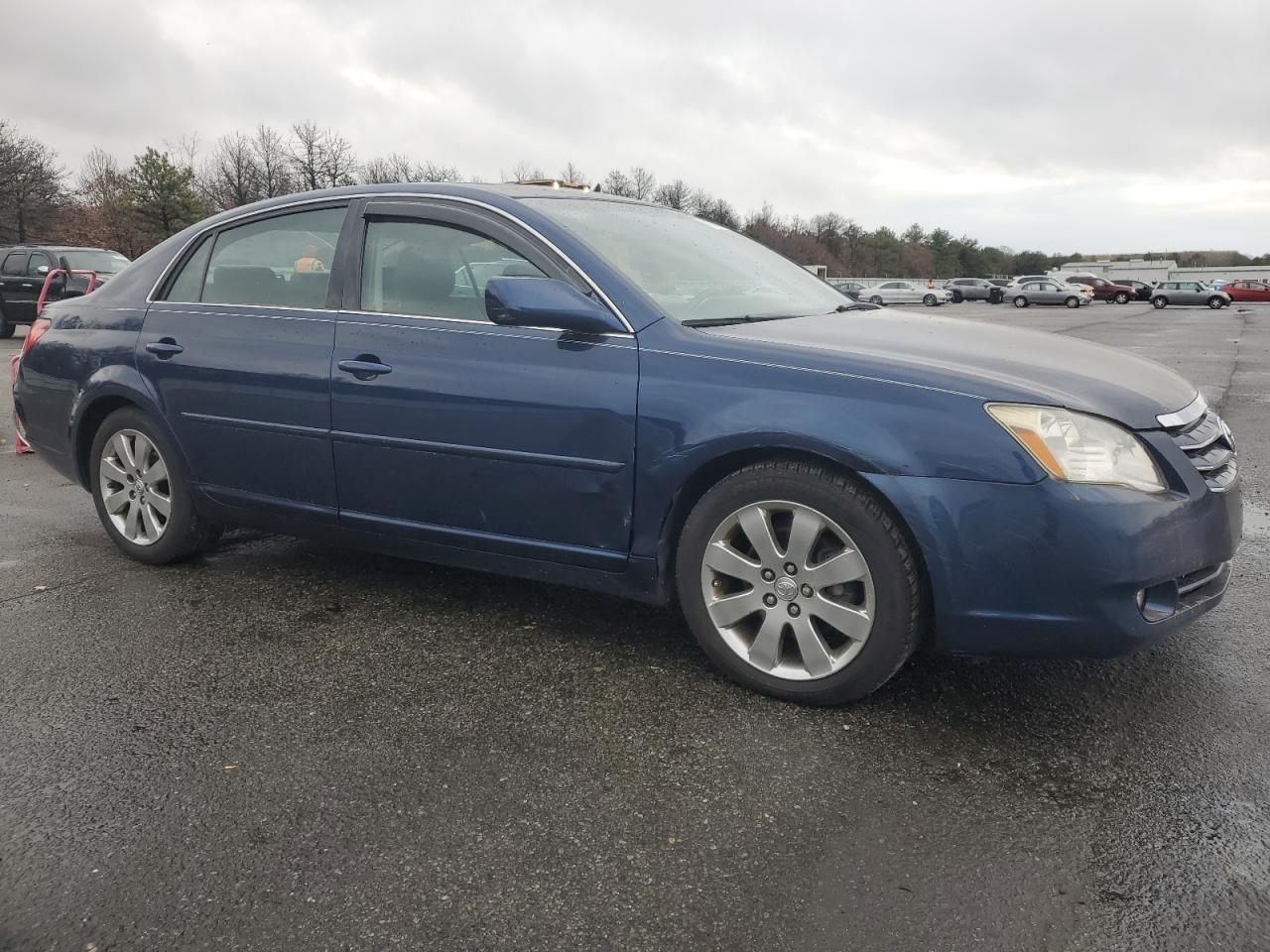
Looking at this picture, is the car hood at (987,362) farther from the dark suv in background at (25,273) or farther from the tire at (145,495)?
the dark suv in background at (25,273)

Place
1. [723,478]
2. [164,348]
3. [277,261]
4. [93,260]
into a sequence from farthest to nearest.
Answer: [93,260], [164,348], [277,261], [723,478]

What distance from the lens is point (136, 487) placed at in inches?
180

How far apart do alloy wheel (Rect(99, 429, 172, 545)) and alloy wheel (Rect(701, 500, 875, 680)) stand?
2634 millimetres

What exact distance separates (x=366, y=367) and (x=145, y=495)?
1.54 meters

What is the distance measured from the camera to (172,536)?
445 cm

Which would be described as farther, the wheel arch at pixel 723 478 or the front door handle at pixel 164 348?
the front door handle at pixel 164 348

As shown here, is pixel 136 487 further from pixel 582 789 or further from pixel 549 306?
pixel 582 789

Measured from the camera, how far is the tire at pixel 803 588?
2.87m

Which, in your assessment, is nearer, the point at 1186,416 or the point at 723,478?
the point at 1186,416

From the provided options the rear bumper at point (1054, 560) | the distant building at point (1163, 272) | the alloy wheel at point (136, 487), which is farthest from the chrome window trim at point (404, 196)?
the distant building at point (1163, 272)

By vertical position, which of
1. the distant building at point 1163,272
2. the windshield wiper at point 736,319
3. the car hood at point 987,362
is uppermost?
the windshield wiper at point 736,319

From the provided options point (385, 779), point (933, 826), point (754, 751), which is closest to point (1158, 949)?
point (933, 826)

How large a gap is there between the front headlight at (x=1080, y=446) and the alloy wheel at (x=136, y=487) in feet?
11.3

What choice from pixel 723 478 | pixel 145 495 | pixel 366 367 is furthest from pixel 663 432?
pixel 145 495
